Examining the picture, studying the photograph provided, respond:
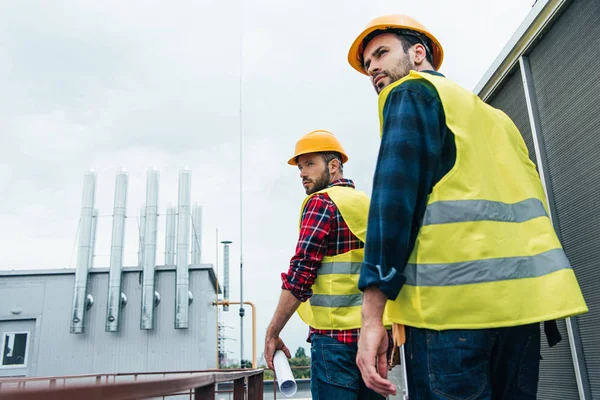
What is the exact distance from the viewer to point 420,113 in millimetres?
1464

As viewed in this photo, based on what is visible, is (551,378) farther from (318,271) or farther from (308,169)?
(308,169)

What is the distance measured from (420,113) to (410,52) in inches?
16.9

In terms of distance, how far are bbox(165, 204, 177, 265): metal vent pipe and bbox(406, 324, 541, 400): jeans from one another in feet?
56.0

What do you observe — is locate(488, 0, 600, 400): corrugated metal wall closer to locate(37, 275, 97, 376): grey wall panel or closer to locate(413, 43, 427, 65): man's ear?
locate(413, 43, 427, 65): man's ear

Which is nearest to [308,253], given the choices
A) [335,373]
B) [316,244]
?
[316,244]

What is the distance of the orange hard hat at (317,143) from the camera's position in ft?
10.6

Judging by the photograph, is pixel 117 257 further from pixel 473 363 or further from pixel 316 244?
pixel 473 363

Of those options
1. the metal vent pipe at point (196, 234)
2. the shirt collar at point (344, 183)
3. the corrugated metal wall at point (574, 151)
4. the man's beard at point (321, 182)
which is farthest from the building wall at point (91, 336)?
the corrugated metal wall at point (574, 151)

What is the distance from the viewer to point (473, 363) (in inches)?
49.9

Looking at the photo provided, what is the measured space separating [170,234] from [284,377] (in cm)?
1614

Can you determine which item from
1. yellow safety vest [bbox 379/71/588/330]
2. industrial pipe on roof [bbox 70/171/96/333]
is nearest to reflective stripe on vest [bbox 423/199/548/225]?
yellow safety vest [bbox 379/71/588/330]

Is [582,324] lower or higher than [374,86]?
lower

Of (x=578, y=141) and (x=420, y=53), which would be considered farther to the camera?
Answer: (x=578, y=141)

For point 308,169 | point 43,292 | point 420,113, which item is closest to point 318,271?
Result: point 308,169
